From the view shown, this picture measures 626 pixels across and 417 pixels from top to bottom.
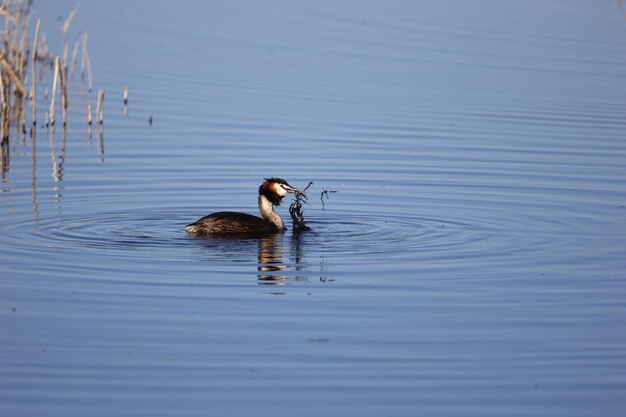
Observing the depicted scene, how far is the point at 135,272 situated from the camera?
11.4 metres

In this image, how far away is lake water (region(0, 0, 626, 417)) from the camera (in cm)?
835

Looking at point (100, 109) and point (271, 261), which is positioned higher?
point (100, 109)

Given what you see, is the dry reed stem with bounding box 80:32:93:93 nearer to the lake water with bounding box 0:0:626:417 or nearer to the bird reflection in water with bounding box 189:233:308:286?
the lake water with bounding box 0:0:626:417

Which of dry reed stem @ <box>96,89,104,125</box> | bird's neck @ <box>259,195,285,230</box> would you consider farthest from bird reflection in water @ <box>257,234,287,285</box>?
dry reed stem @ <box>96,89,104,125</box>

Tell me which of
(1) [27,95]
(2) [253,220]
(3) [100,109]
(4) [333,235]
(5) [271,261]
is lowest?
(5) [271,261]

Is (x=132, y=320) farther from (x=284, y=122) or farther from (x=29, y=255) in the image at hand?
(x=284, y=122)

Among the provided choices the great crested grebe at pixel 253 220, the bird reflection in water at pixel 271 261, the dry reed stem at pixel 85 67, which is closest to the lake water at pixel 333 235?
the bird reflection in water at pixel 271 261

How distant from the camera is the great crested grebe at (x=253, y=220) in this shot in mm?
13031

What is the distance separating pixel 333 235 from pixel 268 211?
3.83 feet

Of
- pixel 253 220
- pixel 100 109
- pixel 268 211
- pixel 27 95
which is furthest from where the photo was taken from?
pixel 27 95

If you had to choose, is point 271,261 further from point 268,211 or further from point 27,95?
point 27,95

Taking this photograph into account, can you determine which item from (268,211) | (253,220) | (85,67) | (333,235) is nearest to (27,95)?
(85,67)

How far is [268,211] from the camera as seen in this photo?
46.6ft

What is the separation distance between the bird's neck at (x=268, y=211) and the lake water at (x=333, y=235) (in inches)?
15.7
